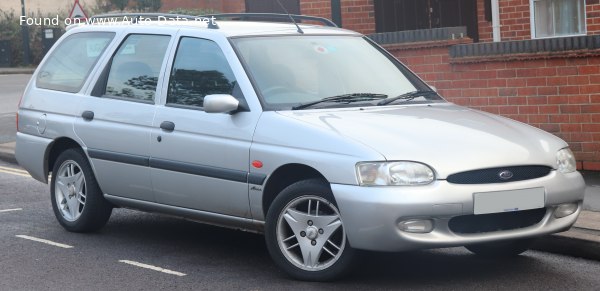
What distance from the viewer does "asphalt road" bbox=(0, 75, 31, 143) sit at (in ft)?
57.2

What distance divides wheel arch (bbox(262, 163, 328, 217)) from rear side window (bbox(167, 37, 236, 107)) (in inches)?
29.8

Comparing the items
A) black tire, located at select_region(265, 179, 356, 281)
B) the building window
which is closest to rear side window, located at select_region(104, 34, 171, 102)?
black tire, located at select_region(265, 179, 356, 281)

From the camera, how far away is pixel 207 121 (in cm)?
769

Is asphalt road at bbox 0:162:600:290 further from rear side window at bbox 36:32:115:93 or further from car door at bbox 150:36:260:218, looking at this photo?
rear side window at bbox 36:32:115:93

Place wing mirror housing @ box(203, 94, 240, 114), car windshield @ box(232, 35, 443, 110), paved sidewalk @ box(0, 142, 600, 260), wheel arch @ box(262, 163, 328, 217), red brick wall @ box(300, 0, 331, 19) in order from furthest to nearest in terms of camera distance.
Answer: red brick wall @ box(300, 0, 331, 19) < paved sidewalk @ box(0, 142, 600, 260) < car windshield @ box(232, 35, 443, 110) < wing mirror housing @ box(203, 94, 240, 114) < wheel arch @ box(262, 163, 328, 217)

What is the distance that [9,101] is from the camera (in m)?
23.6

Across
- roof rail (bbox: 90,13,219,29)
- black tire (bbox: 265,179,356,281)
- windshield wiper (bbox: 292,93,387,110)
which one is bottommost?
black tire (bbox: 265,179,356,281)

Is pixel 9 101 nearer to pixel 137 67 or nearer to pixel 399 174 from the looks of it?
pixel 137 67

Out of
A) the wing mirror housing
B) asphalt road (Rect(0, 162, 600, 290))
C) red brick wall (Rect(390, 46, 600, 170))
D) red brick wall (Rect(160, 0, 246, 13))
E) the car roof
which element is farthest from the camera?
red brick wall (Rect(160, 0, 246, 13))

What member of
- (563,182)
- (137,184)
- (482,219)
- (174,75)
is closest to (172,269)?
(137,184)

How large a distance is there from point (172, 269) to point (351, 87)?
172 cm

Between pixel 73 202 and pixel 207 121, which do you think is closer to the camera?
pixel 207 121

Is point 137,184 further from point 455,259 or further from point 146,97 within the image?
point 455,259

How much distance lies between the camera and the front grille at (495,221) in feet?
22.1
